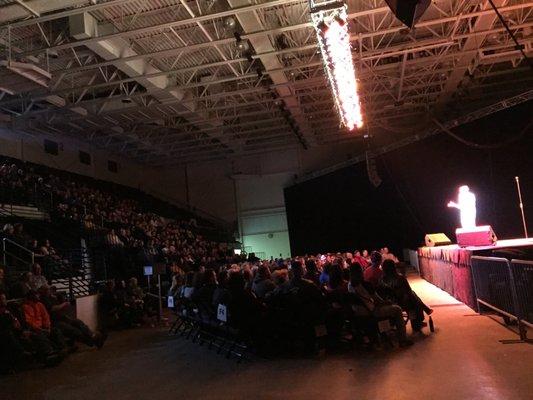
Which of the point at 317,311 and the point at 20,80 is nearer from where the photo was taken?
the point at 317,311

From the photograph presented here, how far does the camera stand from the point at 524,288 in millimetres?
5395

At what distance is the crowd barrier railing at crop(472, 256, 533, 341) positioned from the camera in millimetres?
5359

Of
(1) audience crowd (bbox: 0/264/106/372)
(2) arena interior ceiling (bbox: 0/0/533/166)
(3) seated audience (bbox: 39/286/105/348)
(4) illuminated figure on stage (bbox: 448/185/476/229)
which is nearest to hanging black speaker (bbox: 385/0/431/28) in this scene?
(1) audience crowd (bbox: 0/264/106/372)

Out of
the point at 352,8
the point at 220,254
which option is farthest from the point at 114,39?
the point at 220,254

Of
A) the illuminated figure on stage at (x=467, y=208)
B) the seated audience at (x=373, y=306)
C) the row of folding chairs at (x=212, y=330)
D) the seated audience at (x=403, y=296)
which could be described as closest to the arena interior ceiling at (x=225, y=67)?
the illuminated figure on stage at (x=467, y=208)

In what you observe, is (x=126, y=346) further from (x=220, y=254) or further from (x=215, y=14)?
(x=220, y=254)

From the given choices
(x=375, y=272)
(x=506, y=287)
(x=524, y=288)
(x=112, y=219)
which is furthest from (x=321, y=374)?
(x=112, y=219)

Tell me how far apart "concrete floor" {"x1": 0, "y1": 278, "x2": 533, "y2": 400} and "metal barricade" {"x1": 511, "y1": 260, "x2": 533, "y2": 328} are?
372 mm

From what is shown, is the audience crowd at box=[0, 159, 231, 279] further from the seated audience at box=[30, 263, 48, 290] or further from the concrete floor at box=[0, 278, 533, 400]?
the concrete floor at box=[0, 278, 533, 400]

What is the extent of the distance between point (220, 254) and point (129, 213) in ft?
14.2

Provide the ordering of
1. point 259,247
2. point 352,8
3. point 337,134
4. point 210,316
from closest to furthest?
point 210,316 → point 352,8 → point 337,134 → point 259,247

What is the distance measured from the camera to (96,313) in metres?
9.66

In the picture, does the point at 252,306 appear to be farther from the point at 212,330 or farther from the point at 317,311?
the point at 212,330

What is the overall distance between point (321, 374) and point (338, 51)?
7.03 metres
